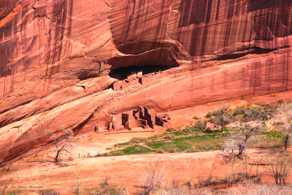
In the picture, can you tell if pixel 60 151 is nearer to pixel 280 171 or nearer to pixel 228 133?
pixel 228 133

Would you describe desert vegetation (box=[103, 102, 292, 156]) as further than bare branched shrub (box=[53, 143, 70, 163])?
No

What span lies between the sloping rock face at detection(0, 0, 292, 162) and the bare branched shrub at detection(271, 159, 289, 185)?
870 cm

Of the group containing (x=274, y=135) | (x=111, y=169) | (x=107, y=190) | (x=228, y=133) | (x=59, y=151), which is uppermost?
(x=228, y=133)

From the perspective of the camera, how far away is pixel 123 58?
29.5m

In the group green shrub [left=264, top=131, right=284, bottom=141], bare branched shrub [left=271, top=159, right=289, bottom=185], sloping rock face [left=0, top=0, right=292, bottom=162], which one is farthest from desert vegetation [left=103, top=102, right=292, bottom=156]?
bare branched shrub [left=271, top=159, right=289, bottom=185]

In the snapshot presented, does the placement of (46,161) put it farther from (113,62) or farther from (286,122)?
(286,122)

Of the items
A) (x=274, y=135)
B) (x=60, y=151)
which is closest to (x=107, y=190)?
(x=60, y=151)

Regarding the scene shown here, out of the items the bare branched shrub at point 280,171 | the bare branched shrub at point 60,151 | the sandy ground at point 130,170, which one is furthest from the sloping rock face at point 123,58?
the bare branched shrub at point 280,171

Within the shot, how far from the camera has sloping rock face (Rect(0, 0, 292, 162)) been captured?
26500mm

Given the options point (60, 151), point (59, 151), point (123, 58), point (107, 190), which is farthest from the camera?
point (123, 58)

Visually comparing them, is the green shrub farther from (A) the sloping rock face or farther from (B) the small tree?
(B) the small tree

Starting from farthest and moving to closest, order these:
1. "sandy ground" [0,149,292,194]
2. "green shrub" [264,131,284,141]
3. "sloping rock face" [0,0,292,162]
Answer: "sloping rock face" [0,0,292,162] → "green shrub" [264,131,284,141] → "sandy ground" [0,149,292,194]

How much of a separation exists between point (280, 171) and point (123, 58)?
1119 centimetres

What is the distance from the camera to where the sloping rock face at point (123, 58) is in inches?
1043
